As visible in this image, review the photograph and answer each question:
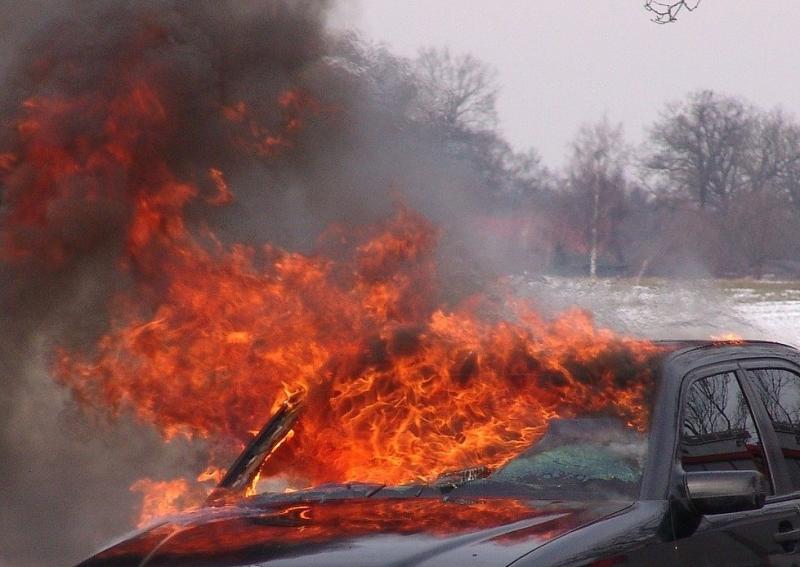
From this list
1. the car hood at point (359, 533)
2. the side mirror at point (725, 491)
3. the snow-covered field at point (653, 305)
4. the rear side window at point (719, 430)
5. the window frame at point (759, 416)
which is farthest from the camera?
the snow-covered field at point (653, 305)

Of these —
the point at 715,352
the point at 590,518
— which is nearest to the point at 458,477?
the point at 590,518

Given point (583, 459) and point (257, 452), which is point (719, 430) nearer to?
point (583, 459)

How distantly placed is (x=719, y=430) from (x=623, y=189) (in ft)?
59.6

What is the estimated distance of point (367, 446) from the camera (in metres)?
5.10

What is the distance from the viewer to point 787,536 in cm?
477

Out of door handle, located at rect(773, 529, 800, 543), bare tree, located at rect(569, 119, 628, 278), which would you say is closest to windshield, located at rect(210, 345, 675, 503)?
door handle, located at rect(773, 529, 800, 543)

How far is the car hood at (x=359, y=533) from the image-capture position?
12.1 ft

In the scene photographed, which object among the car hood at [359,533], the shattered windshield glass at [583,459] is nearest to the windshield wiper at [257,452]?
the car hood at [359,533]

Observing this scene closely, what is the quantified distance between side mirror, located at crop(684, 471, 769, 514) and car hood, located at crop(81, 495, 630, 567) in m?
0.25

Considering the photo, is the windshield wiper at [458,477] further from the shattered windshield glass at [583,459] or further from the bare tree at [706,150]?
the bare tree at [706,150]

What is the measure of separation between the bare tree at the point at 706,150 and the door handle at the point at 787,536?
20801mm

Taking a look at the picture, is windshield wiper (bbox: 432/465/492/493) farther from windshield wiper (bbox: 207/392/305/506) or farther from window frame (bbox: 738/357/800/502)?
window frame (bbox: 738/357/800/502)

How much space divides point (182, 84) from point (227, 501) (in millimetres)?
5012

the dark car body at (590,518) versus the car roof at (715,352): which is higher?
the car roof at (715,352)
